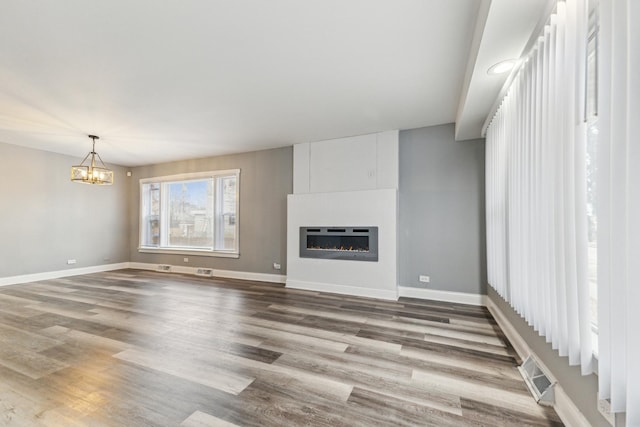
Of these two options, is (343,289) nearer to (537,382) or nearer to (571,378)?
(537,382)

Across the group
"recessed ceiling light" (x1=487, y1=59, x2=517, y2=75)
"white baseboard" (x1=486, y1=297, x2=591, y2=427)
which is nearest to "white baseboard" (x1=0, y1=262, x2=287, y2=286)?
"white baseboard" (x1=486, y1=297, x2=591, y2=427)

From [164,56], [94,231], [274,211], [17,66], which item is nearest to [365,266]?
[274,211]

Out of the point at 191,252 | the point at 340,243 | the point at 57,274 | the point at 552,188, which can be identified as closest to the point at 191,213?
the point at 191,252

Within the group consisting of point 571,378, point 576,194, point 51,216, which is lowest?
point 571,378

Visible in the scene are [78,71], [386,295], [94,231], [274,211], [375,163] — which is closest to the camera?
[78,71]

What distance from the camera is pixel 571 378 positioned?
150 centimetres

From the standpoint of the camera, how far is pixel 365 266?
4312 millimetres

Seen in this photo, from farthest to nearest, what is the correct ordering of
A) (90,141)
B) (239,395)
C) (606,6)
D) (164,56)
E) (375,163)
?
(90,141) < (375,163) < (164,56) < (239,395) < (606,6)

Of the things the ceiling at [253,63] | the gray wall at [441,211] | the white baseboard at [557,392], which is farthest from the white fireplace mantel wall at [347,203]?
the white baseboard at [557,392]

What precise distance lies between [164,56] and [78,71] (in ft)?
3.24

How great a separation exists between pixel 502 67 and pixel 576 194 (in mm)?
1398

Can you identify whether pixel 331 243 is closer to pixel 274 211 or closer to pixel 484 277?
pixel 274 211

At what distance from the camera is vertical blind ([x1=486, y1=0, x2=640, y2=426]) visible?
946mm

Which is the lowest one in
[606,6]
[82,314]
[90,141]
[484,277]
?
[82,314]
